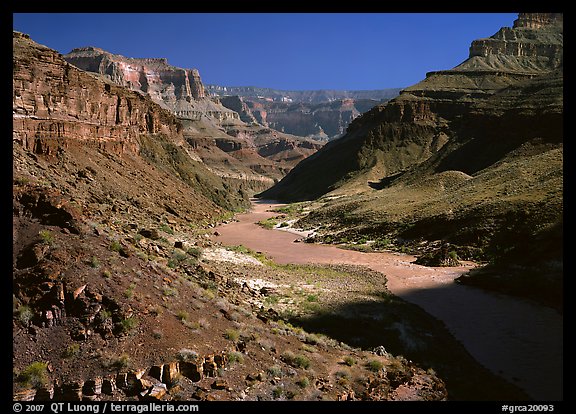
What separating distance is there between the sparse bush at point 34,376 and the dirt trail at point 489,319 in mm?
14351

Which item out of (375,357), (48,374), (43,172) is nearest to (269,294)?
(375,357)

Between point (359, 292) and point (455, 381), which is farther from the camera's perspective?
point (359, 292)

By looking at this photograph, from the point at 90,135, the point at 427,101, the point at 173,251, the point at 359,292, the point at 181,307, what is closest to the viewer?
the point at 181,307

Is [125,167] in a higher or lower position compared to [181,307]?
higher

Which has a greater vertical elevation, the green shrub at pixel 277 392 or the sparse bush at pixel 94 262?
the sparse bush at pixel 94 262

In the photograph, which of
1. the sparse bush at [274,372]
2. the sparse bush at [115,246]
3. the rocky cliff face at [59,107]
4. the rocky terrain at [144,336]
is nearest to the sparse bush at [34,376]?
the rocky terrain at [144,336]

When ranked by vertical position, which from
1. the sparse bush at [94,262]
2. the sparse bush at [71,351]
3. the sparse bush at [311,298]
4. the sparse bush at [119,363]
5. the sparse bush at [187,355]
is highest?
the sparse bush at [94,262]

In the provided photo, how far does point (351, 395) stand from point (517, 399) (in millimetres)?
5959

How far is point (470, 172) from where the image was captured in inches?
2589

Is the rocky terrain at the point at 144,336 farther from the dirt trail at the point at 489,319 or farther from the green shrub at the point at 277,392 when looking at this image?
the dirt trail at the point at 489,319

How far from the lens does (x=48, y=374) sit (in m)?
9.01

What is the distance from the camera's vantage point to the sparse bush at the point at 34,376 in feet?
28.3

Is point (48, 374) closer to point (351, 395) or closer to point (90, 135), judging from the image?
point (351, 395)
